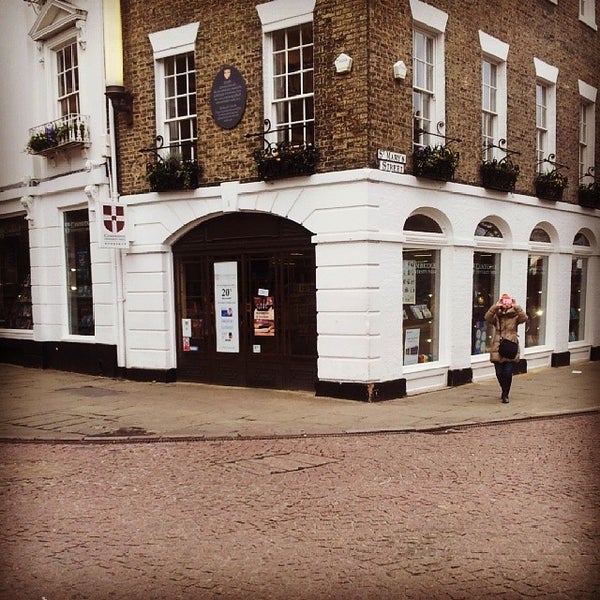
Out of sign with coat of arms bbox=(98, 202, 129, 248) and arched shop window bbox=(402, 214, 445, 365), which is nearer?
arched shop window bbox=(402, 214, 445, 365)

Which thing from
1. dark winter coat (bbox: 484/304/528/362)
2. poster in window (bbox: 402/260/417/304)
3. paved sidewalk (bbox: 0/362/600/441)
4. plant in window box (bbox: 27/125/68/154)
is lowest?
paved sidewalk (bbox: 0/362/600/441)

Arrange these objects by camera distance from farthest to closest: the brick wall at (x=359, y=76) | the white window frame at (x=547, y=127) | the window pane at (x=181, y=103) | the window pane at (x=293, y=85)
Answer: the white window frame at (x=547, y=127) < the window pane at (x=181, y=103) < the window pane at (x=293, y=85) < the brick wall at (x=359, y=76)

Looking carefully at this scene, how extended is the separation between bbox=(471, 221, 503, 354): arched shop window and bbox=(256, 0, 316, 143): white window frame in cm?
428

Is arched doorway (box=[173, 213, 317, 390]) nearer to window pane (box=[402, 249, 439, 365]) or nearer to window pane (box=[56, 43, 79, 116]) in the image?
window pane (box=[402, 249, 439, 365])

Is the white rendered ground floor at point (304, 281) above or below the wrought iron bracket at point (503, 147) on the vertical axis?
below

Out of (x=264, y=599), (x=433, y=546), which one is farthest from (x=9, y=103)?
(x=433, y=546)

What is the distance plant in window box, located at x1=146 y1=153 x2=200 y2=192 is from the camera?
37.4 ft

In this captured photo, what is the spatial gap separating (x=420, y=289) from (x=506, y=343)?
1967mm

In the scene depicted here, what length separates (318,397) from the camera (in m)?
10.2

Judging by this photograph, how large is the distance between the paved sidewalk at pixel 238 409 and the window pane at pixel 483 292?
85 cm

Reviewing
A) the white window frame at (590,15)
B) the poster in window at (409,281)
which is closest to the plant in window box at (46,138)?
the poster in window at (409,281)

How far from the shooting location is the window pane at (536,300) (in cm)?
1412

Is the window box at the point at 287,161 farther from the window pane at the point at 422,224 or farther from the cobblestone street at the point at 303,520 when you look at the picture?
the cobblestone street at the point at 303,520

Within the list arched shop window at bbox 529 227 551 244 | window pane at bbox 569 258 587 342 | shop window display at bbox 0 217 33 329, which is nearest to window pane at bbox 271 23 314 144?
arched shop window at bbox 529 227 551 244
